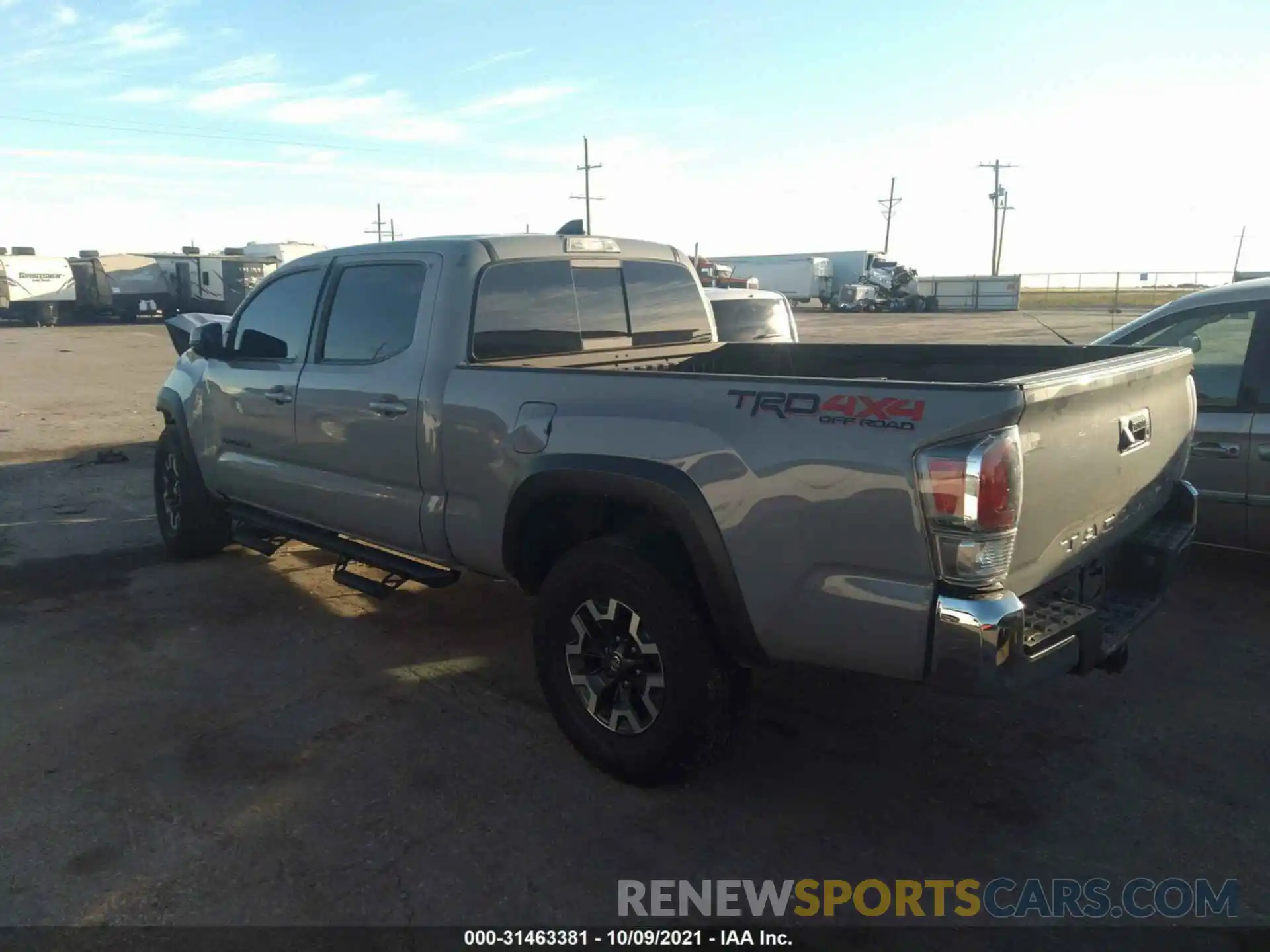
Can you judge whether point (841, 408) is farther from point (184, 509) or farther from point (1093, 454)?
point (184, 509)

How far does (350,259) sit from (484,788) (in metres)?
2.70

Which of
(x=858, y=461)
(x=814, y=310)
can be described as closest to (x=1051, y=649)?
(x=858, y=461)

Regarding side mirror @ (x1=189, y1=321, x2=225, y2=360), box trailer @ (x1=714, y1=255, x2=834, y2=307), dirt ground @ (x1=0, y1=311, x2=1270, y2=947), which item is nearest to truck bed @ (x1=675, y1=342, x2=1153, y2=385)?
dirt ground @ (x1=0, y1=311, x2=1270, y2=947)

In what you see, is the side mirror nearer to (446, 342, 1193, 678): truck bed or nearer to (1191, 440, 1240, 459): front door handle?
(446, 342, 1193, 678): truck bed

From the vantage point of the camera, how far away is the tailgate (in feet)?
8.82

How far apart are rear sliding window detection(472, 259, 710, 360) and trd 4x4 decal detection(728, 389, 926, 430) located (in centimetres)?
156

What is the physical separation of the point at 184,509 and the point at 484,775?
11.5 feet

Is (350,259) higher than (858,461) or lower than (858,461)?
higher

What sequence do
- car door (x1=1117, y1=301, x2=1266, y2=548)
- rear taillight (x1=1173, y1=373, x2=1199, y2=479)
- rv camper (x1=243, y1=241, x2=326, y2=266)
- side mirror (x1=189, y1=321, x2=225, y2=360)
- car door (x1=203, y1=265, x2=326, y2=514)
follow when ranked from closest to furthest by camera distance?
rear taillight (x1=1173, y1=373, x2=1199, y2=479) → car door (x1=203, y1=265, x2=326, y2=514) → car door (x1=1117, y1=301, x2=1266, y2=548) → side mirror (x1=189, y1=321, x2=225, y2=360) → rv camper (x1=243, y1=241, x2=326, y2=266)

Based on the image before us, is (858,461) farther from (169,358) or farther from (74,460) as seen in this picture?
(169,358)

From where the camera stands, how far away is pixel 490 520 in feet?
12.5

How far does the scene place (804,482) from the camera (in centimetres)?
279

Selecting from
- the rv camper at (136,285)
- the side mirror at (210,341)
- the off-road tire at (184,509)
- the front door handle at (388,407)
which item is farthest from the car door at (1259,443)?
the rv camper at (136,285)

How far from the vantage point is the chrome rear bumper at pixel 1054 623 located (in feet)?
8.41
